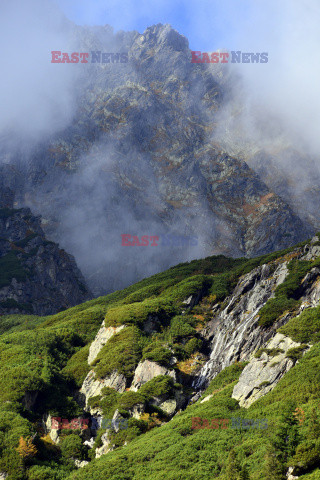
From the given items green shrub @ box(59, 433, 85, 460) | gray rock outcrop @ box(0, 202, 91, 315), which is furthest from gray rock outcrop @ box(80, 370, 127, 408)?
gray rock outcrop @ box(0, 202, 91, 315)

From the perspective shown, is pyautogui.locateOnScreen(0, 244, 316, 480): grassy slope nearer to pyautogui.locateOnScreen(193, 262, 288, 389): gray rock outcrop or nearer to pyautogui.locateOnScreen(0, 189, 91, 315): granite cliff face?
pyautogui.locateOnScreen(193, 262, 288, 389): gray rock outcrop

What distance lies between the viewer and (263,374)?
170 ft

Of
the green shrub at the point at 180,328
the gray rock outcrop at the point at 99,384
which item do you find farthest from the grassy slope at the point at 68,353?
the gray rock outcrop at the point at 99,384

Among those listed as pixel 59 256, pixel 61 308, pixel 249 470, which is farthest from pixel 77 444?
pixel 59 256

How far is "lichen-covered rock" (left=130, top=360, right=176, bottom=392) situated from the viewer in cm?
6738

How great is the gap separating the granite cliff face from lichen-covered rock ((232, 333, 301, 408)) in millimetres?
123699

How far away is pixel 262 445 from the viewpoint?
39.6 metres

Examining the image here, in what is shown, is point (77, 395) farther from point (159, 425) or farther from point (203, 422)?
point (203, 422)

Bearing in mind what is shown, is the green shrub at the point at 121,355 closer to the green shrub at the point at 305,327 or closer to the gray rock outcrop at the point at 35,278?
the green shrub at the point at 305,327

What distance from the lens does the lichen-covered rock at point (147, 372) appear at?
2653 inches

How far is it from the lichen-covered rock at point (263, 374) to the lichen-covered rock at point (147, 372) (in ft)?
51.7

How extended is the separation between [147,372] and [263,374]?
72.4 feet

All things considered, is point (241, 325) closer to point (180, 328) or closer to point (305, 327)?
point (180, 328)

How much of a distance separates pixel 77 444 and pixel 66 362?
2874 cm
